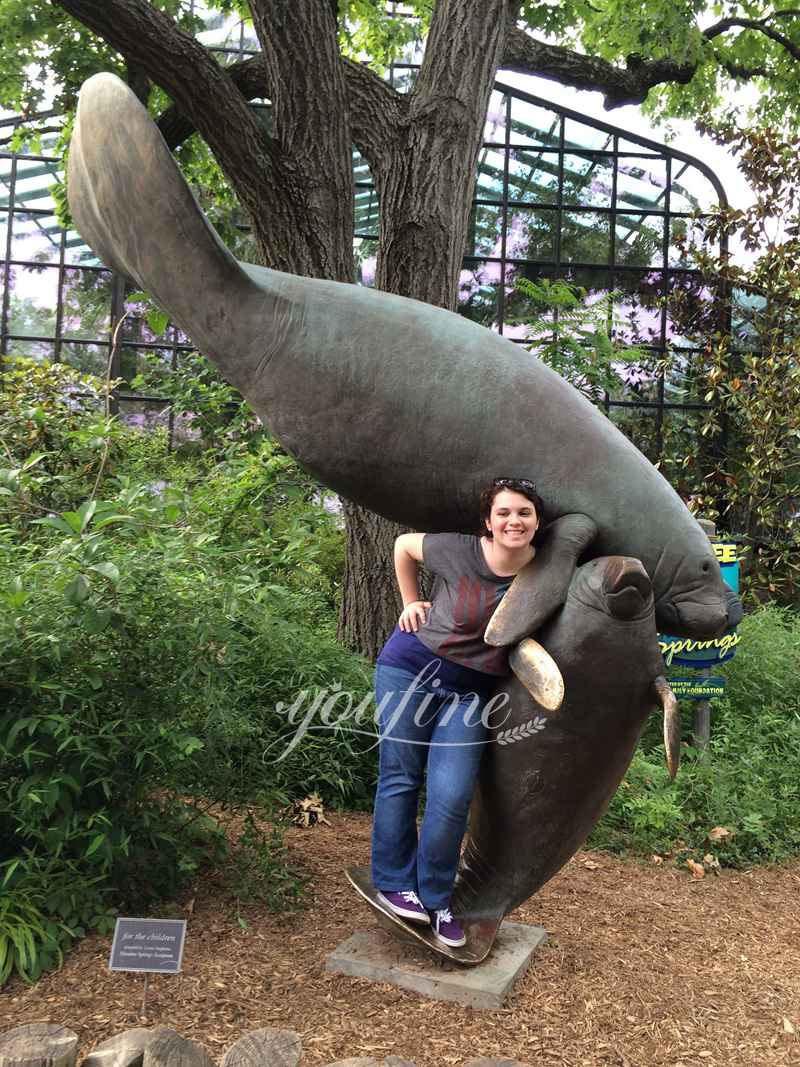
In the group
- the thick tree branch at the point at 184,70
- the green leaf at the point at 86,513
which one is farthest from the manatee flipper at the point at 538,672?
the thick tree branch at the point at 184,70

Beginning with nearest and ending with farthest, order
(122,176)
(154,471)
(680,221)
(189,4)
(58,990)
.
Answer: (122,176) < (58,990) < (154,471) < (189,4) < (680,221)

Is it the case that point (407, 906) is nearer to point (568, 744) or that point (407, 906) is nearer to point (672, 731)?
point (568, 744)

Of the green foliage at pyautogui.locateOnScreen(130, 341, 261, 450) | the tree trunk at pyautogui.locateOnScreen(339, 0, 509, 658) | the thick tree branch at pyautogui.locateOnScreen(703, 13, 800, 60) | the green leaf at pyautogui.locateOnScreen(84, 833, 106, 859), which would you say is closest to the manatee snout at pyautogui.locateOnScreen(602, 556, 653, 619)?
the green leaf at pyautogui.locateOnScreen(84, 833, 106, 859)

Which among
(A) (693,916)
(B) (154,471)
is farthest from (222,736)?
(B) (154,471)

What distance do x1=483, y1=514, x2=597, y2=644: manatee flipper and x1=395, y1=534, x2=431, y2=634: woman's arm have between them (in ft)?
1.22

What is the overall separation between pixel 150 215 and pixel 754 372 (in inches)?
285

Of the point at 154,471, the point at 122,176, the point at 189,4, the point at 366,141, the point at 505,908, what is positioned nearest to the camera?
the point at 122,176

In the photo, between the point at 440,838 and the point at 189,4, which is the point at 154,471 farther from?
the point at 440,838

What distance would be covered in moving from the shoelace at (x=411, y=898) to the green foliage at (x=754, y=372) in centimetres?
626

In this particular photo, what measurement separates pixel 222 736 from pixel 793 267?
798 centimetres

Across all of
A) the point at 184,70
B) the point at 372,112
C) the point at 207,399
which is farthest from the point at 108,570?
the point at 207,399

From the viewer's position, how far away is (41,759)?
9.27 feet

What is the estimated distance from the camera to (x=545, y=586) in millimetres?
2367

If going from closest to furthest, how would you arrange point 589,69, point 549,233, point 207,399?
point 207,399 < point 589,69 < point 549,233
